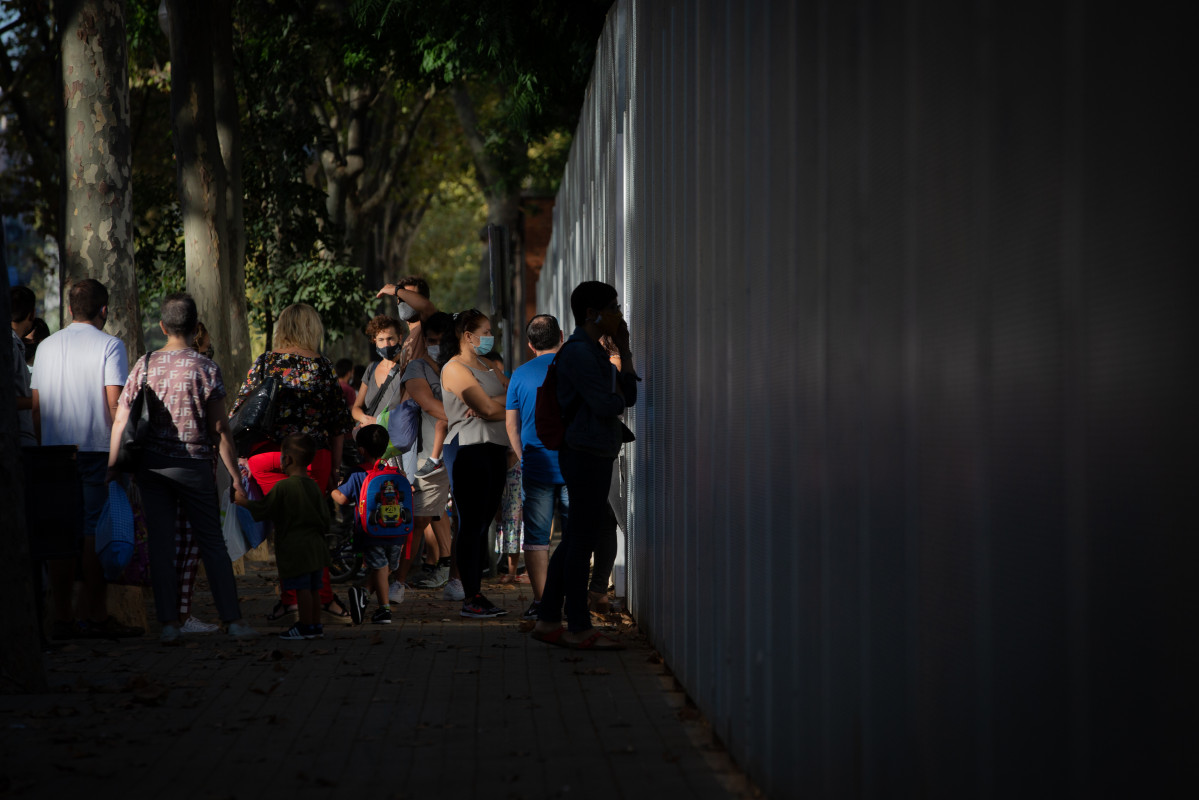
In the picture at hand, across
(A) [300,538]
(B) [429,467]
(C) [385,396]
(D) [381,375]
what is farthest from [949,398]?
(D) [381,375]

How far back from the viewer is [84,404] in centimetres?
857

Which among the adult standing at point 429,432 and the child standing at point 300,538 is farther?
the adult standing at point 429,432

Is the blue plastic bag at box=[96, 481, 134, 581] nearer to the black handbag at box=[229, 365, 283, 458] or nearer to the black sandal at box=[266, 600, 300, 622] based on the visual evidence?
the black sandal at box=[266, 600, 300, 622]

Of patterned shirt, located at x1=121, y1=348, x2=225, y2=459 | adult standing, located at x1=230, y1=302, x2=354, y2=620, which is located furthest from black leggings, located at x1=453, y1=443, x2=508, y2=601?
patterned shirt, located at x1=121, y1=348, x2=225, y2=459

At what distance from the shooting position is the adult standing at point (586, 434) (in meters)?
7.54

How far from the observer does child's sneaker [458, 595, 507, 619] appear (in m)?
9.37

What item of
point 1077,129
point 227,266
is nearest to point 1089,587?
point 1077,129

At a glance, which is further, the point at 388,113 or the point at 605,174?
the point at 388,113

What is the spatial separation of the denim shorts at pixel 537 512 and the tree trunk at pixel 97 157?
5202 mm

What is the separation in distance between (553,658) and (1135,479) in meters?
5.88

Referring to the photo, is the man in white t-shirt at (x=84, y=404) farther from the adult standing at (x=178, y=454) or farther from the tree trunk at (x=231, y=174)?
the tree trunk at (x=231, y=174)

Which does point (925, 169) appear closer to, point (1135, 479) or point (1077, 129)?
point (1077, 129)

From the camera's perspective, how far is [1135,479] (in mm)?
1999

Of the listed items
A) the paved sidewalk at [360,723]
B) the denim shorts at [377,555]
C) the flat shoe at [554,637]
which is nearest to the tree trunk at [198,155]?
the denim shorts at [377,555]
